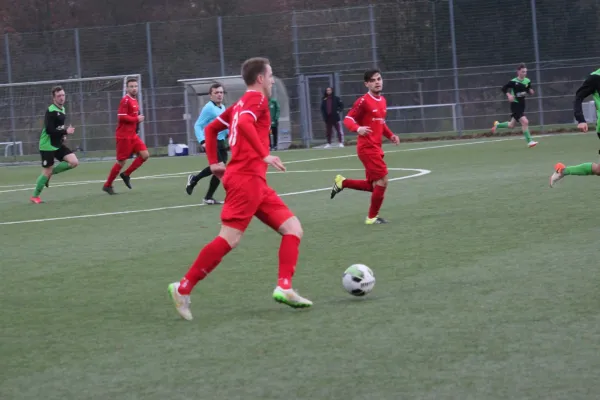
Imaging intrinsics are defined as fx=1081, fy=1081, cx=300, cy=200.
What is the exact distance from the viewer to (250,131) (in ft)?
22.8

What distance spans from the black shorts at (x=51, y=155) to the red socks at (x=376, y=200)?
24.9ft

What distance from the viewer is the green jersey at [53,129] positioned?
17594mm

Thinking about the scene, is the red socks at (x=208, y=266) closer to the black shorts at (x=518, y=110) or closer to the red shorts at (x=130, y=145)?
the red shorts at (x=130, y=145)

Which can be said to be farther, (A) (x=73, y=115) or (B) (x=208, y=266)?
(A) (x=73, y=115)

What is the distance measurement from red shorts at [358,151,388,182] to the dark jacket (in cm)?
1958

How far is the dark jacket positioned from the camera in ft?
103

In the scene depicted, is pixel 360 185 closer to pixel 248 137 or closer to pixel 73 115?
pixel 248 137

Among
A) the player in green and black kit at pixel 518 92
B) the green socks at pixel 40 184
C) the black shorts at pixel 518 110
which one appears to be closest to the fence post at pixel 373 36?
the player in green and black kit at pixel 518 92

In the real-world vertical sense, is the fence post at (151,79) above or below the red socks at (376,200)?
above

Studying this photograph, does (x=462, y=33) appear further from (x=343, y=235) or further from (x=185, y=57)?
(x=343, y=235)

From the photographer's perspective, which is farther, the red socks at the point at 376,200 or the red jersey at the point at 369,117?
the red jersey at the point at 369,117

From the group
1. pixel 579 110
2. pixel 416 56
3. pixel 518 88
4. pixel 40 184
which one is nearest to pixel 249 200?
pixel 579 110

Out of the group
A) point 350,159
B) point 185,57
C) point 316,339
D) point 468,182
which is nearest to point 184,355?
point 316,339

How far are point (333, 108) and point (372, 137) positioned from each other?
771 inches
